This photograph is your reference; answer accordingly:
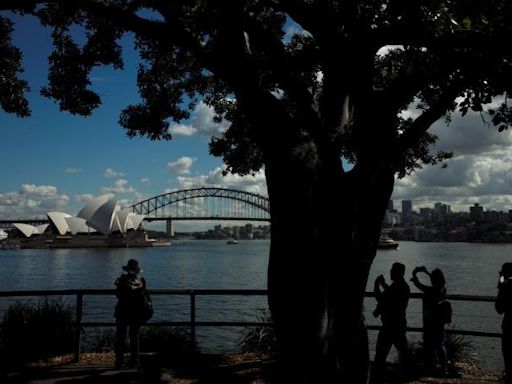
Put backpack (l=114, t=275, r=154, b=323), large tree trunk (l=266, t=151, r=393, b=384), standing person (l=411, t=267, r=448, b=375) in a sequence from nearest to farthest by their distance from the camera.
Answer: large tree trunk (l=266, t=151, r=393, b=384), standing person (l=411, t=267, r=448, b=375), backpack (l=114, t=275, r=154, b=323)

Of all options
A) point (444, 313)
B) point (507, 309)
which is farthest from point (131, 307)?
point (507, 309)

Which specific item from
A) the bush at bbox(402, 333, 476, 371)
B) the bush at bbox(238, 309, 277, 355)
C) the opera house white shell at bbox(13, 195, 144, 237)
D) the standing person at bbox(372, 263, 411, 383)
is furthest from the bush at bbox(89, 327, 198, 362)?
the opera house white shell at bbox(13, 195, 144, 237)

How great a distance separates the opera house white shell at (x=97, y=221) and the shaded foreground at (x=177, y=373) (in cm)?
12894

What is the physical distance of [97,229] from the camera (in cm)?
13475

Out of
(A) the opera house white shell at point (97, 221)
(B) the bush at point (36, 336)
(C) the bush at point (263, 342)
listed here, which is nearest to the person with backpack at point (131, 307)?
(B) the bush at point (36, 336)

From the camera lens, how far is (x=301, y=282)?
196 inches

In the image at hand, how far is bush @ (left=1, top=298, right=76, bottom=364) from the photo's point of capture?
7715 mm

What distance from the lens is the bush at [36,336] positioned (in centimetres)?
772

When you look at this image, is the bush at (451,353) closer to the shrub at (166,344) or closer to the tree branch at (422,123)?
the shrub at (166,344)

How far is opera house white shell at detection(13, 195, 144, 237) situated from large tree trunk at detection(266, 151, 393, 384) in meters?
132

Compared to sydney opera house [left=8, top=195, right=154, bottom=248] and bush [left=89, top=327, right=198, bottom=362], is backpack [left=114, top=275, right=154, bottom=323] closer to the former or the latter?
bush [left=89, top=327, right=198, bottom=362]

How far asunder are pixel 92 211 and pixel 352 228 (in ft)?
444

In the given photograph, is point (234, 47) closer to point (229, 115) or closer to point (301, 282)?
point (301, 282)

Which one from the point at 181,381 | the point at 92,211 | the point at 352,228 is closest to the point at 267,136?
the point at 352,228
